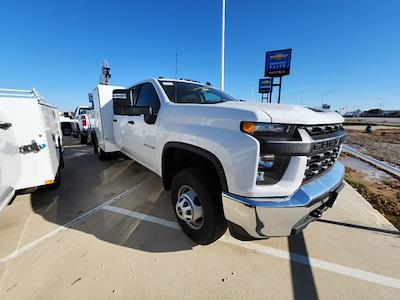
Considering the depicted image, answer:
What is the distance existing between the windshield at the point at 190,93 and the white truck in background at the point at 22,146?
71.1 inches

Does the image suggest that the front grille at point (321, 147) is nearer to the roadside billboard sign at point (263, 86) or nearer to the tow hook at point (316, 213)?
the tow hook at point (316, 213)

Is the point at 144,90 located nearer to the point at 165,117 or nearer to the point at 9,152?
the point at 165,117

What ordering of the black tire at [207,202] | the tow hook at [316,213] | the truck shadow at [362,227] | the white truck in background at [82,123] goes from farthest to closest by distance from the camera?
1. the white truck in background at [82,123]
2. the truck shadow at [362,227]
3. the black tire at [207,202]
4. the tow hook at [316,213]

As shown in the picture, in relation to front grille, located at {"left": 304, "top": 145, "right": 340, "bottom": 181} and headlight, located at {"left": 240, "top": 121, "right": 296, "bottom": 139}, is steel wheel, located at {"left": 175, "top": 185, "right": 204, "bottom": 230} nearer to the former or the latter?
headlight, located at {"left": 240, "top": 121, "right": 296, "bottom": 139}

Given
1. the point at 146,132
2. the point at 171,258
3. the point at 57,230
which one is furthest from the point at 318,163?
the point at 57,230

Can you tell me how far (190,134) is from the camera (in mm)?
2135

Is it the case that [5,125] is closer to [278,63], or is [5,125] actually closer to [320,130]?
[320,130]

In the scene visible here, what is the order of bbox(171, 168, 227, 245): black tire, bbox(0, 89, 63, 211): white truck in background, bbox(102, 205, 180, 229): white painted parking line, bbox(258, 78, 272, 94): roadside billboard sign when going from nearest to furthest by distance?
1. bbox(171, 168, 227, 245): black tire
2. bbox(0, 89, 63, 211): white truck in background
3. bbox(102, 205, 180, 229): white painted parking line
4. bbox(258, 78, 272, 94): roadside billboard sign

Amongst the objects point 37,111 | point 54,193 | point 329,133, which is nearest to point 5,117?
point 37,111

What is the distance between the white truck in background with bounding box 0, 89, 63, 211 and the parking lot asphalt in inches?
24.1

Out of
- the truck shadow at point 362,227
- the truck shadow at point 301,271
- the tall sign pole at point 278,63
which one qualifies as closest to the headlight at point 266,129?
the truck shadow at point 301,271

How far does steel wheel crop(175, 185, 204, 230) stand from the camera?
2176 millimetres

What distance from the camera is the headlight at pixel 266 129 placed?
1591 millimetres

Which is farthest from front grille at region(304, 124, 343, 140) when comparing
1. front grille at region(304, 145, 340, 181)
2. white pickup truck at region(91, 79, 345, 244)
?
front grille at region(304, 145, 340, 181)
